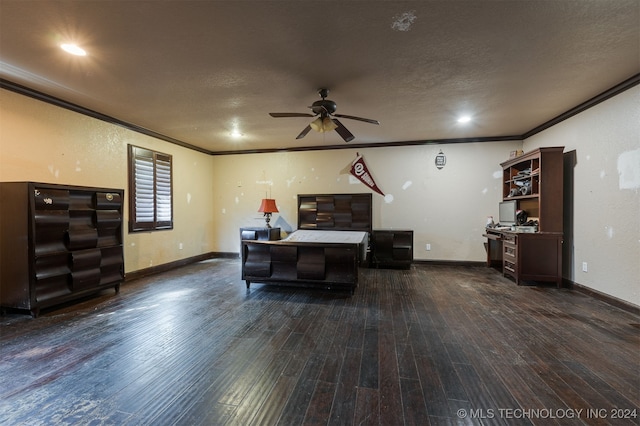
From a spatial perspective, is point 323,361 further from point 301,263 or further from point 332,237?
point 332,237

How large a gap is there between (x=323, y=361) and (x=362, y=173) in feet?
15.3

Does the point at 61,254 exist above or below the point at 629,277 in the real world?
above

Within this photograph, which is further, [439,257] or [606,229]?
[439,257]

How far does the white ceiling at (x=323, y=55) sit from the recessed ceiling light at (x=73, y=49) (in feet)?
0.26

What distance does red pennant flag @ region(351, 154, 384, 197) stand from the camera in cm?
622

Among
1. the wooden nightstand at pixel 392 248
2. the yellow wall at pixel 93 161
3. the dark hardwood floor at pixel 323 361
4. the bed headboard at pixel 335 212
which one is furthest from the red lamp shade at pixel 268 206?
the dark hardwood floor at pixel 323 361

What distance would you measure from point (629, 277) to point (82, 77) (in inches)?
262

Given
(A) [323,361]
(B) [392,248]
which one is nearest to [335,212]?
(B) [392,248]

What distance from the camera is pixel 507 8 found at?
6.45ft

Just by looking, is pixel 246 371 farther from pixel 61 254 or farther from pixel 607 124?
pixel 607 124

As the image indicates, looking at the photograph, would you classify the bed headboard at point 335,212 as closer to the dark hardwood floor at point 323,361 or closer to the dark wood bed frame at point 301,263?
the dark wood bed frame at point 301,263

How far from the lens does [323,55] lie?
2572 millimetres

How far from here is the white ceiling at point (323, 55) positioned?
6.57 feet

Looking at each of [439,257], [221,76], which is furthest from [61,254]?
[439,257]
